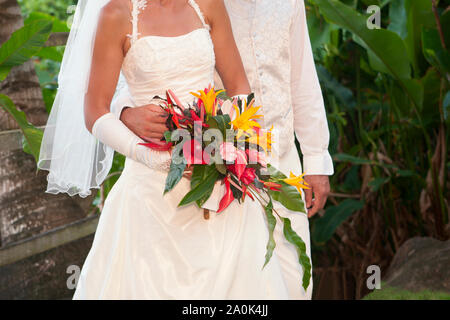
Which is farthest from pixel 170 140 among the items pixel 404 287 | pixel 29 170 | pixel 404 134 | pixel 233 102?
pixel 404 134

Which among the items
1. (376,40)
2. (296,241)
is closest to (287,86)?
(296,241)

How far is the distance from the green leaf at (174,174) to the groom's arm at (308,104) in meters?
0.82

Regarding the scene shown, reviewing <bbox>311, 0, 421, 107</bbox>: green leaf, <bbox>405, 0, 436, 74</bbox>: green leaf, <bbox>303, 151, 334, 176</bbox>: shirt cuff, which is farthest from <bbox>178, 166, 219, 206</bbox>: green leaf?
<bbox>405, 0, 436, 74</bbox>: green leaf

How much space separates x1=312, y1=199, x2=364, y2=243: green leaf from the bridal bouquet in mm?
1784

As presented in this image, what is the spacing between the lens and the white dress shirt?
2406 millimetres

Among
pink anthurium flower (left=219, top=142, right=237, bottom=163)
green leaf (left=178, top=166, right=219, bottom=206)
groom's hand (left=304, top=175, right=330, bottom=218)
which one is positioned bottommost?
groom's hand (left=304, top=175, right=330, bottom=218)

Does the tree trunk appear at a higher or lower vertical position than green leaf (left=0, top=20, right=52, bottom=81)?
lower

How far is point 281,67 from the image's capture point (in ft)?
8.01

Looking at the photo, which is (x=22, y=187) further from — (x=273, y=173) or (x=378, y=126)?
(x=378, y=126)

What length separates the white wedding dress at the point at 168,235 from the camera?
74.1 inches

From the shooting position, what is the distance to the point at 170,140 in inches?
72.2

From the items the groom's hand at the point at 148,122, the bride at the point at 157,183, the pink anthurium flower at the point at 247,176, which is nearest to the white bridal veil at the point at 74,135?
the bride at the point at 157,183

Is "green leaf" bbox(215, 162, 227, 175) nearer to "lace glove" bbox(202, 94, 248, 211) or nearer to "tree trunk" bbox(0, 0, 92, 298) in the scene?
"lace glove" bbox(202, 94, 248, 211)

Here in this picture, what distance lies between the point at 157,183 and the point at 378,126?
252 cm
